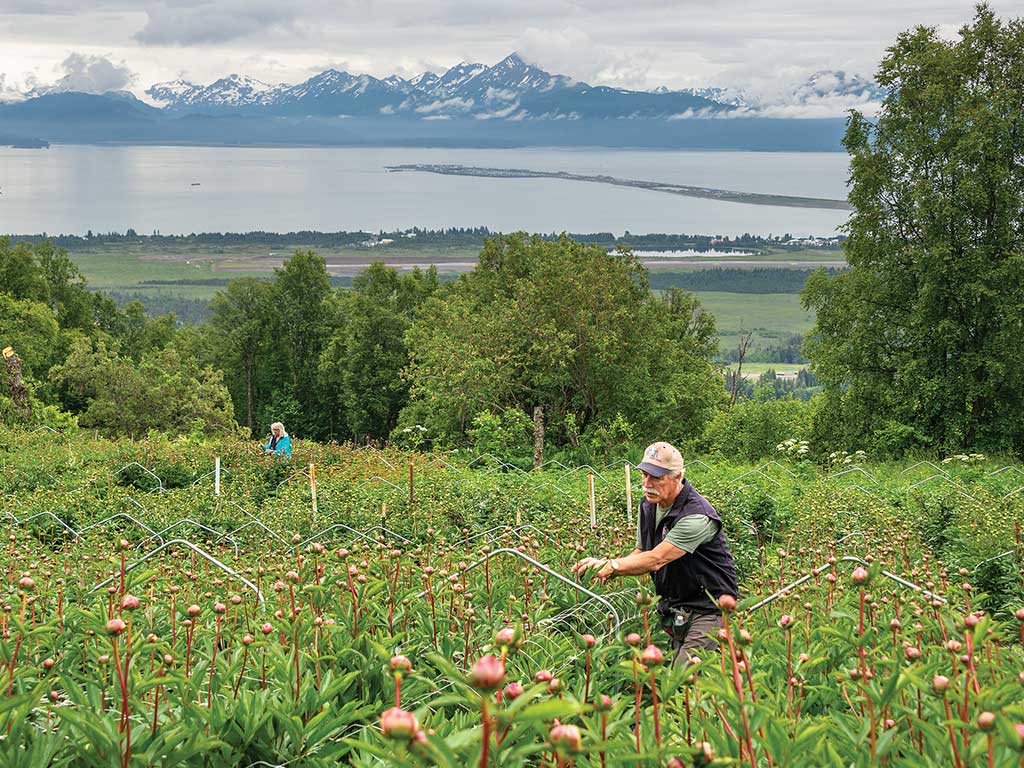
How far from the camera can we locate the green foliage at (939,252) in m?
20.1

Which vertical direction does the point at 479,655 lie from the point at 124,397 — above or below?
above

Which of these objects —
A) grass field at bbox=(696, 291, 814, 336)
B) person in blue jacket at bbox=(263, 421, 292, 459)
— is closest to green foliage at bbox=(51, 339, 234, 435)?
person in blue jacket at bbox=(263, 421, 292, 459)

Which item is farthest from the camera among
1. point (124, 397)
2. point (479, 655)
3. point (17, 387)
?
point (124, 397)

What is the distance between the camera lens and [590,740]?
85.4 inches

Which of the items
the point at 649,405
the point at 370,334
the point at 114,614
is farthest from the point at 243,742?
the point at 370,334

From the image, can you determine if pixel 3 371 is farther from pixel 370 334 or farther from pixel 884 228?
pixel 884 228

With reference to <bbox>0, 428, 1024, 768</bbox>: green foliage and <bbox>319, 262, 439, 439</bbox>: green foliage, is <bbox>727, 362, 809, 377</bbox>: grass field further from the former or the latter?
<bbox>0, 428, 1024, 768</bbox>: green foliage

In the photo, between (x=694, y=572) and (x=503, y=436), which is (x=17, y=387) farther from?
(x=694, y=572)

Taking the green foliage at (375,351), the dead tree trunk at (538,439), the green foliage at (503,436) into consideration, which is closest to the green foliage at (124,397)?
the green foliage at (503,436)

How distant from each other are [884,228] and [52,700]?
2156 centimetres

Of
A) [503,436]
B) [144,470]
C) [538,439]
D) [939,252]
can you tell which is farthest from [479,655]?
[939,252]

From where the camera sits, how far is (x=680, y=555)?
4750mm

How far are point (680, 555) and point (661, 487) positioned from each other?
432mm

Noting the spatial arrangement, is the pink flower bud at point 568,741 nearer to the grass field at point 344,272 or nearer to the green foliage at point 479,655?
the green foliage at point 479,655
